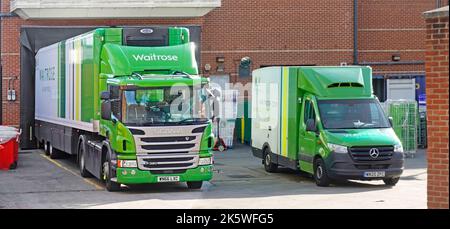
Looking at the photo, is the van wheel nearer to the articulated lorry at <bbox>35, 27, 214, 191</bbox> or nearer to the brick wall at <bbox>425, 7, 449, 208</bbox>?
the articulated lorry at <bbox>35, 27, 214, 191</bbox>

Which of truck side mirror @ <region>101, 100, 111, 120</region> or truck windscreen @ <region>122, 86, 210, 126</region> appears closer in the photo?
truck windscreen @ <region>122, 86, 210, 126</region>

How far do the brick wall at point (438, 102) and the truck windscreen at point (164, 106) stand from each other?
24.0 ft

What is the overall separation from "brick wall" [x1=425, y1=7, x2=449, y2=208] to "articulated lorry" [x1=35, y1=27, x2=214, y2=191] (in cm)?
724

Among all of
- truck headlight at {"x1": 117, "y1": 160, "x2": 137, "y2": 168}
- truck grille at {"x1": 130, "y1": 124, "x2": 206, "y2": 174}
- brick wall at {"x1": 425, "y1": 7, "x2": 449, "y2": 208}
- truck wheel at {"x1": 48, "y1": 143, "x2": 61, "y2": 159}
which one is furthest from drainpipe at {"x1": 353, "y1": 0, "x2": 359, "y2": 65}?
brick wall at {"x1": 425, "y1": 7, "x2": 449, "y2": 208}

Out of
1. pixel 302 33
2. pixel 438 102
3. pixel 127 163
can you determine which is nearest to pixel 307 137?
pixel 127 163

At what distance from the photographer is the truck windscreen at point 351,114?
1884 cm

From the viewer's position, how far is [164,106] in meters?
17.0

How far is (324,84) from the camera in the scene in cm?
1909

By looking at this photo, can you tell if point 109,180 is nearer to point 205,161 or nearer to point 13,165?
point 205,161

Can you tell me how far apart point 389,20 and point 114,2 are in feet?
38.3

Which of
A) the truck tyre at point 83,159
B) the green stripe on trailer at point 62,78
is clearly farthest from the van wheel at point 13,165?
the truck tyre at point 83,159

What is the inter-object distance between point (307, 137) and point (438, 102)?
9.10 meters

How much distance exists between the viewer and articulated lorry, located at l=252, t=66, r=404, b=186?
18.1 m
